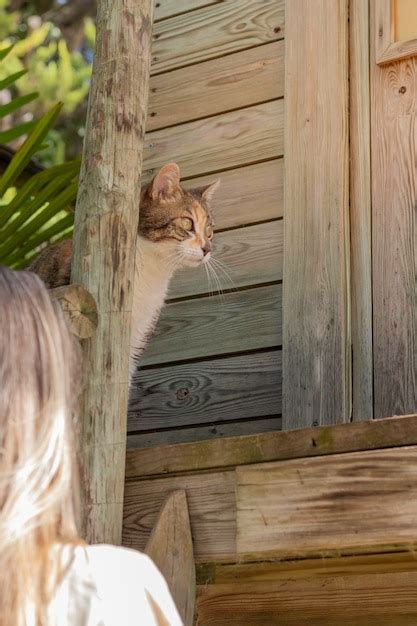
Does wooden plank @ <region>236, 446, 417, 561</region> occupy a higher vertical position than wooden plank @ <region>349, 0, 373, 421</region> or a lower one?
lower

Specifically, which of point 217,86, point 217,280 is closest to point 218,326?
point 217,280

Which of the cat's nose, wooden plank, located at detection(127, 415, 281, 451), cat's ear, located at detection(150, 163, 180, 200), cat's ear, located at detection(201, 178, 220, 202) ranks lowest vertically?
wooden plank, located at detection(127, 415, 281, 451)

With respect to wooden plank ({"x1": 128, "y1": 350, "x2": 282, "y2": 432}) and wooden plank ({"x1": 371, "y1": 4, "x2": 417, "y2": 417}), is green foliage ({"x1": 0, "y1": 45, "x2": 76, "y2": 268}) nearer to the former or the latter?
wooden plank ({"x1": 128, "y1": 350, "x2": 282, "y2": 432})

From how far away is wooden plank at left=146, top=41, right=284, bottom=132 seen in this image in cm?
405

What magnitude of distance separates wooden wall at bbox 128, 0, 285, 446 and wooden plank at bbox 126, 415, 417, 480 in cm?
94

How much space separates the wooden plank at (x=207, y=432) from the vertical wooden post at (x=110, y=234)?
1.05 metres

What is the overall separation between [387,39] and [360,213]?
59 centimetres

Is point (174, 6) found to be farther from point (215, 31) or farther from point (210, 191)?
point (210, 191)

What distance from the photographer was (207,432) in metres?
3.86

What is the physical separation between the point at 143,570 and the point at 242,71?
2762 millimetres

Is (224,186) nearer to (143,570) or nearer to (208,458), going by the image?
(208,458)

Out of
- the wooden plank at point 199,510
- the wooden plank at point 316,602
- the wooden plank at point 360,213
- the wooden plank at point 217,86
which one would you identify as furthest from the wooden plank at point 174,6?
the wooden plank at point 316,602

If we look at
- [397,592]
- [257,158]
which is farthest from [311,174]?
[397,592]

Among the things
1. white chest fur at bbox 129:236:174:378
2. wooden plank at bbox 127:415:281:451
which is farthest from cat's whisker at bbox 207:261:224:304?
wooden plank at bbox 127:415:281:451
